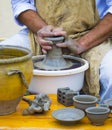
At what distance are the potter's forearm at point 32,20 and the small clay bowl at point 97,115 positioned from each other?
3.10 feet

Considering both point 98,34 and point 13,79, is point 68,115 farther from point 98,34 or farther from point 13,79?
point 98,34

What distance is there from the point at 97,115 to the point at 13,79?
0.37 meters

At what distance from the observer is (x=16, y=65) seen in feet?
5.56

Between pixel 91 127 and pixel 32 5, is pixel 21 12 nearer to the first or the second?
pixel 32 5

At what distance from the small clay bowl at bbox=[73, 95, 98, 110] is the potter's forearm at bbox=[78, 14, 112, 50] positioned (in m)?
0.64

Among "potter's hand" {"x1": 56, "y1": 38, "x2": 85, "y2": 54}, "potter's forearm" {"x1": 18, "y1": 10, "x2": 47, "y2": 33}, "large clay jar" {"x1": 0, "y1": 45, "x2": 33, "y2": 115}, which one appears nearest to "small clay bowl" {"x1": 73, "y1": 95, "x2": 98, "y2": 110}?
"large clay jar" {"x1": 0, "y1": 45, "x2": 33, "y2": 115}

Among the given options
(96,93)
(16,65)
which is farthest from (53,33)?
(16,65)

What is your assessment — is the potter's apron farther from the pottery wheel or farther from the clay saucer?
the clay saucer

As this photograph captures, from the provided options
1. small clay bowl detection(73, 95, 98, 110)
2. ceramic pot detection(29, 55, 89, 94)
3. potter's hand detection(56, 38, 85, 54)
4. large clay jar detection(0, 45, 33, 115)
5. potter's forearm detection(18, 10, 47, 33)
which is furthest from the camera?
potter's forearm detection(18, 10, 47, 33)

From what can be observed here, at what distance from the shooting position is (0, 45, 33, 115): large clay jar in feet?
5.49

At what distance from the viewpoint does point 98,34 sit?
97.3 inches

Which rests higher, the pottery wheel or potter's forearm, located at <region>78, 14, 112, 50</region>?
potter's forearm, located at <region>78, 14, 112, 50</region>

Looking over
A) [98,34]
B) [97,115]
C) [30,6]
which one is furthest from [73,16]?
[97,115]

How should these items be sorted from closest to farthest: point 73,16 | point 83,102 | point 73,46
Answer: point 83,102, point 73,46, point 73,16
